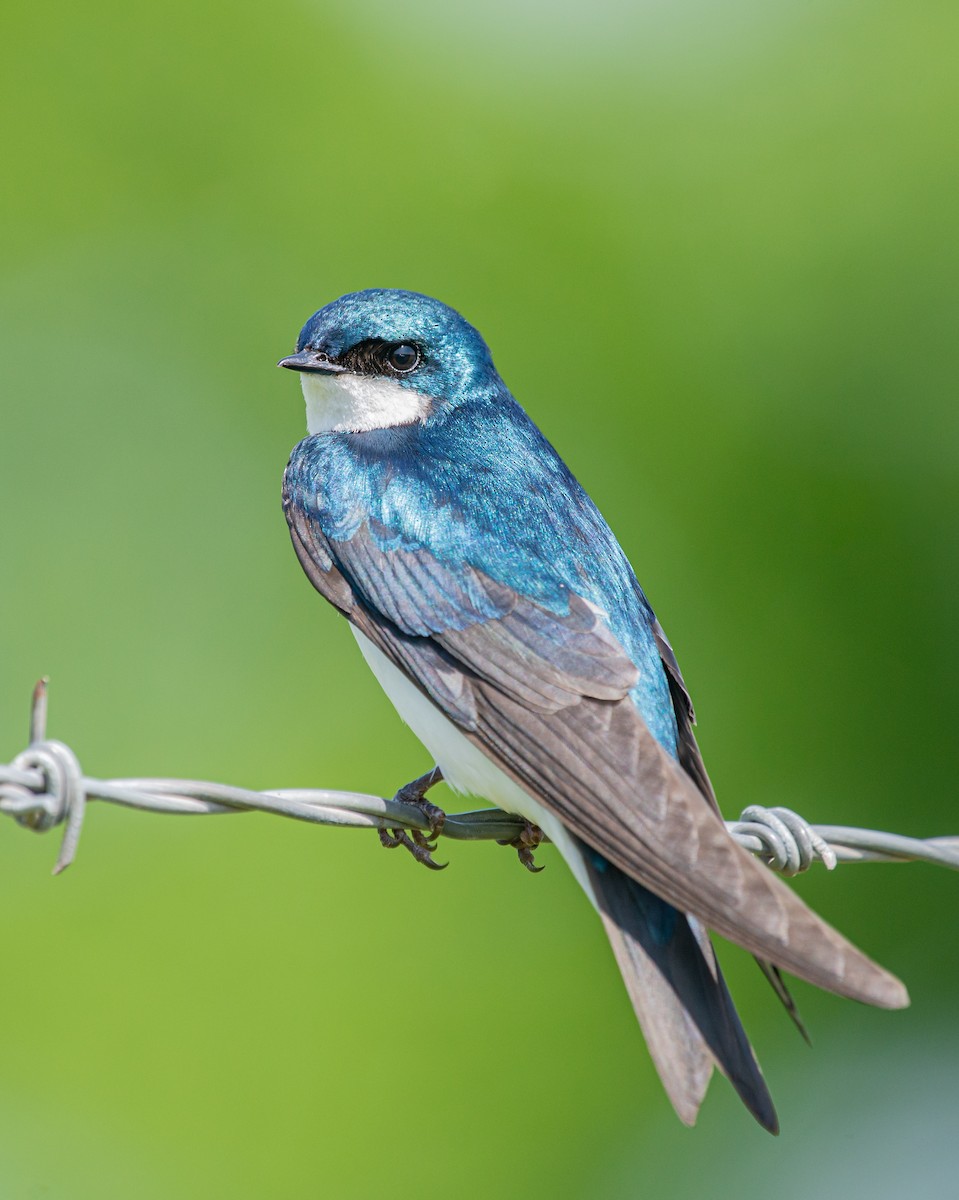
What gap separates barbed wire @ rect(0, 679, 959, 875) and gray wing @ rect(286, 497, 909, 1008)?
0.11 m

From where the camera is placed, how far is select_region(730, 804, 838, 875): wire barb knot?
211cm

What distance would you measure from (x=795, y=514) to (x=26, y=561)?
2212 millimetres

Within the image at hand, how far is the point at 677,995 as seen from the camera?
2125mm

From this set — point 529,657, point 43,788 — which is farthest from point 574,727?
point 43,788

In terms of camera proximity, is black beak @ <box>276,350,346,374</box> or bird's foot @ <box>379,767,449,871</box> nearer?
bird's foot @ <box>379,767,449,871</box>

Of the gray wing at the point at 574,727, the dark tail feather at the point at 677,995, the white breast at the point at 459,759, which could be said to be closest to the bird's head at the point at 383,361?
the gray wing at the point at 574,727

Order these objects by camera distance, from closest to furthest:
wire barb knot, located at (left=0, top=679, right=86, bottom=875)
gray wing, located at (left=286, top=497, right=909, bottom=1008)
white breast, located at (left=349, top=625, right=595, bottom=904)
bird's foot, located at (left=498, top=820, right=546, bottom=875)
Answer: wire barb knot, located at (left=0, top=679, right=86, bottom=875), gray wing, located at (left=286, top=497, right=909, bottom=1008), white breast, located at (left=349, top=625, right=595, bottom=904), bird's foot, located at (left=498, top=820, right=546, bottom=875)

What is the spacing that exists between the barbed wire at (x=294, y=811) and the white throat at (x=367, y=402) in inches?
35.5

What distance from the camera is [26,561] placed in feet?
15.0

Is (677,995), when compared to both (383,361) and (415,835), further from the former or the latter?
(383,361)

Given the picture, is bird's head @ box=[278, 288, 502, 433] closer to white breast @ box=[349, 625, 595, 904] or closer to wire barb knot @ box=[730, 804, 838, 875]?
white breast @ box=[349, 625, 595, 904]

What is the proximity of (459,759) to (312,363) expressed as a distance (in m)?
0.91

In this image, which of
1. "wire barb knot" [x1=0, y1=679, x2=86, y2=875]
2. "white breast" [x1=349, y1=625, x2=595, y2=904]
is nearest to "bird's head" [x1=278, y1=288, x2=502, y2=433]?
"white breast" [x1=349, y1=625, x2=595, y2=904]

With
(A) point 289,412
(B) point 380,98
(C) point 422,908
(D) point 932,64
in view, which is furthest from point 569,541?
(D) point 932,64
